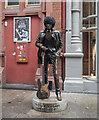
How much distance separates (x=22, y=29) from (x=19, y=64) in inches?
64.3

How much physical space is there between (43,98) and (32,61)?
3.13 m

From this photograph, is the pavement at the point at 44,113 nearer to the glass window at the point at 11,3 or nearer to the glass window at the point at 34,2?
the glass window at the point at 34,2

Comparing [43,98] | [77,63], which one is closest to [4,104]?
[43,98]

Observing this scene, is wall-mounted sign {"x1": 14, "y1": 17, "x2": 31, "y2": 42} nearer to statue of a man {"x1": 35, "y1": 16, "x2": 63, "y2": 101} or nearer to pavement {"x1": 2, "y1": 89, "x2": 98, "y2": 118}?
statue of a man {"x1": 35, "y1": 16, "x2": 63, "y2": 101}

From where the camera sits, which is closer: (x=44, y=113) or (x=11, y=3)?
(x=44, y=113)

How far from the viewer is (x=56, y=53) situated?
346 cm

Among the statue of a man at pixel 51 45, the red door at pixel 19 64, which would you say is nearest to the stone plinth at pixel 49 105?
the statue of a man at pixel 51 45

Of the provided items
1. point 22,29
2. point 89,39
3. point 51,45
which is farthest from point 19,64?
point 89,39

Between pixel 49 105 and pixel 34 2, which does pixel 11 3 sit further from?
pixel 49 105

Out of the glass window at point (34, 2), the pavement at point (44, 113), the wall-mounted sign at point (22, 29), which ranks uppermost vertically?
the glass window at point (34, 2)

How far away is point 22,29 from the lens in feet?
20.9

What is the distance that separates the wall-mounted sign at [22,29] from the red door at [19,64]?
17 centimetres

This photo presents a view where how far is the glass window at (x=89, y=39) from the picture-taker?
5828mm

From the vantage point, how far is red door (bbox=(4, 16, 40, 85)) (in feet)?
20.6
